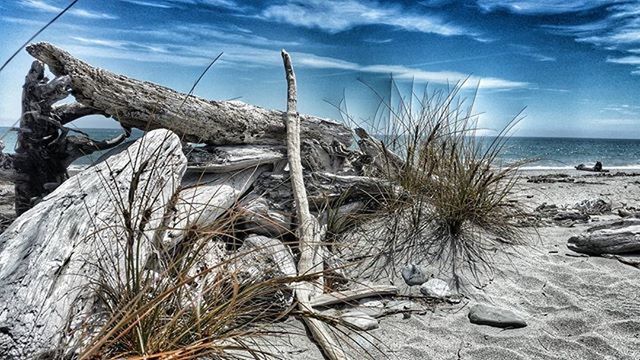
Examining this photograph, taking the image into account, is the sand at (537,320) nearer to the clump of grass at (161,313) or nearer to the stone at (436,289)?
the stone at (436,289)

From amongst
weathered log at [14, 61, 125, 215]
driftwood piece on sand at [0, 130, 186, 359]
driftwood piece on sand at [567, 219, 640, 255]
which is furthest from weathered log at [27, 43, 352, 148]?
driftwood piece on sand at [567, 219, 640, 255]

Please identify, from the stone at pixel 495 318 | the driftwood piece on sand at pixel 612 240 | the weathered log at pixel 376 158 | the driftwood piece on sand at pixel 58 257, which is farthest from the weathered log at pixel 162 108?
the driftwood piece on sand at pixel 612 240

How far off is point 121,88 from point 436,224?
2.97 meters

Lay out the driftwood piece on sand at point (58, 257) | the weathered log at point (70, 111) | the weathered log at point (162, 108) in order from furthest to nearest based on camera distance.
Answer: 1. the weathered log at point (70, 111)
2. the weathered log at point (162, 108)
3. the driftwood piece on sand at point (58, 257)

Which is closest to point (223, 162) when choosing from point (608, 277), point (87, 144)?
point (87, 144)

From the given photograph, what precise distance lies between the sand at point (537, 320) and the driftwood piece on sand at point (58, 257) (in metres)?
0.98

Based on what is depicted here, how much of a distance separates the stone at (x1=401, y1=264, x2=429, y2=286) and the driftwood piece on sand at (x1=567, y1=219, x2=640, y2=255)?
1.62 metres

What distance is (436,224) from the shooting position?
4391mm

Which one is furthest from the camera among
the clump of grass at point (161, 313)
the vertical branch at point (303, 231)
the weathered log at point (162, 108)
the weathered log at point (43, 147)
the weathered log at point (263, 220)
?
the weathered log at point (43, 147)

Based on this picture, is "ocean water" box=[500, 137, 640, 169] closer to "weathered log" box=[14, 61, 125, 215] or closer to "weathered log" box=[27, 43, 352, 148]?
"weathered log" box=[27, 43, 352, 148]

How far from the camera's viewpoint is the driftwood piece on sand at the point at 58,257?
202cm

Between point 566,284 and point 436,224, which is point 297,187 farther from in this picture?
point 566,284

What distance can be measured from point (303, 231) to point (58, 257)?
6.53 ft

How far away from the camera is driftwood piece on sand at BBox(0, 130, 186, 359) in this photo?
2.02m
